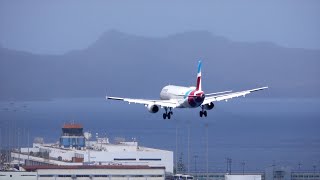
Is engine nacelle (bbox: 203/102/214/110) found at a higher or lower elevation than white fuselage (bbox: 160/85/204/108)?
lower

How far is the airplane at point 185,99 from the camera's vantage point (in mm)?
134625

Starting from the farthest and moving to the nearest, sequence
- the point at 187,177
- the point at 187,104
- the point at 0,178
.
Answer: the point at 187,177
the point at 0,178
the point at 187,104

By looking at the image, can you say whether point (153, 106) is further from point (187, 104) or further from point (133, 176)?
point (133, 176)

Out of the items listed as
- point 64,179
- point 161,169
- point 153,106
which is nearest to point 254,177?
point 161,169

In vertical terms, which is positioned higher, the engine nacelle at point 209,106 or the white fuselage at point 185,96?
the white fuselage at point 185,96

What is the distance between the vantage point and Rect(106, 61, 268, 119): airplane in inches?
5300

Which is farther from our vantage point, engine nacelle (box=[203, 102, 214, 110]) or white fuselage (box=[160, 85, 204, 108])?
engine nacelle (box=[203, 102, 214, 110])

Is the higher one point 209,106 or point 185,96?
point 185,96

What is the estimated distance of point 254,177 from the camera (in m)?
183

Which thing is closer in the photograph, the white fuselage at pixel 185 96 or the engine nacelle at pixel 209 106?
the white fuselage at pixel 185 96

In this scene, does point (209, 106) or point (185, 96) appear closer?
point (209, 106)

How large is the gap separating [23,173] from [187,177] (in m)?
30.8

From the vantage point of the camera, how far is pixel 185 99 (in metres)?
138

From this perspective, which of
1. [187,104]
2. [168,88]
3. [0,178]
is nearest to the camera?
[187,104]
